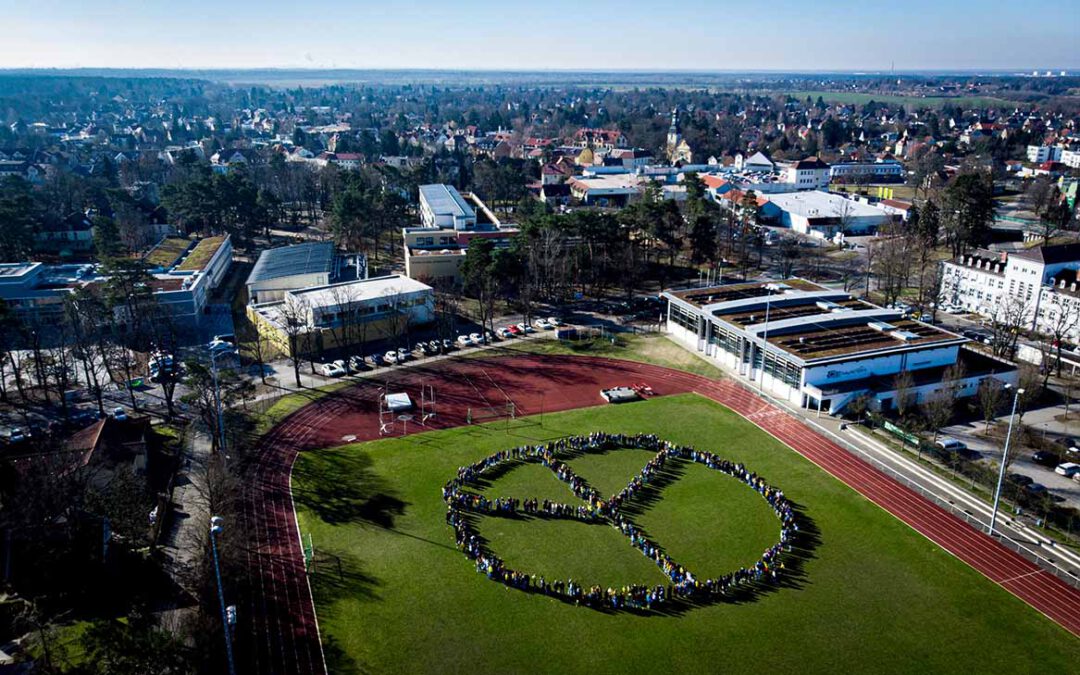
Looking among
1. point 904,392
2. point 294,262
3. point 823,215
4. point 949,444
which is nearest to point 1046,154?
point 823,215

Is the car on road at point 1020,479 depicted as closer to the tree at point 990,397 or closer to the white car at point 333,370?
the tree at point 990,397

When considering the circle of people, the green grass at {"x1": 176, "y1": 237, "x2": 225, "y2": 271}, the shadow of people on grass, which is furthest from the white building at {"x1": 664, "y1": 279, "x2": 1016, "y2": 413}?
the green grass at {"x1": 176, "y1": 237, "x2": 225, "y2": 271}

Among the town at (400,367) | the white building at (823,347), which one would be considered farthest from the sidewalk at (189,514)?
the white building at (823,347)

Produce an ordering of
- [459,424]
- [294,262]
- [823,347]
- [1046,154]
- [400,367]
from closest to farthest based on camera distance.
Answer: [459,424] < [823,347] < [400,367] < [294,262] < [1046,154]

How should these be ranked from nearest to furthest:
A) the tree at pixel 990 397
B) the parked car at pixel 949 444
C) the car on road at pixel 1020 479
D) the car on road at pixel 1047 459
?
the car on road at pixel 1020 479 → the car on road at pixel 1047 459 → the parked car at pixel 949 444 → the tree at pixel 990 397

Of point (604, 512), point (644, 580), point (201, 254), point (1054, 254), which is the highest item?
point (1054, 254)

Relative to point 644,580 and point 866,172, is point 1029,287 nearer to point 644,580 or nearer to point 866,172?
point 644,580

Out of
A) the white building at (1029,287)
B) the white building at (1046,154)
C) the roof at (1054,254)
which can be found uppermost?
the white building at (1046,154)

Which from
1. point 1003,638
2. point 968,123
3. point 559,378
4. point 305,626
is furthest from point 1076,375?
Result: point 968,123
